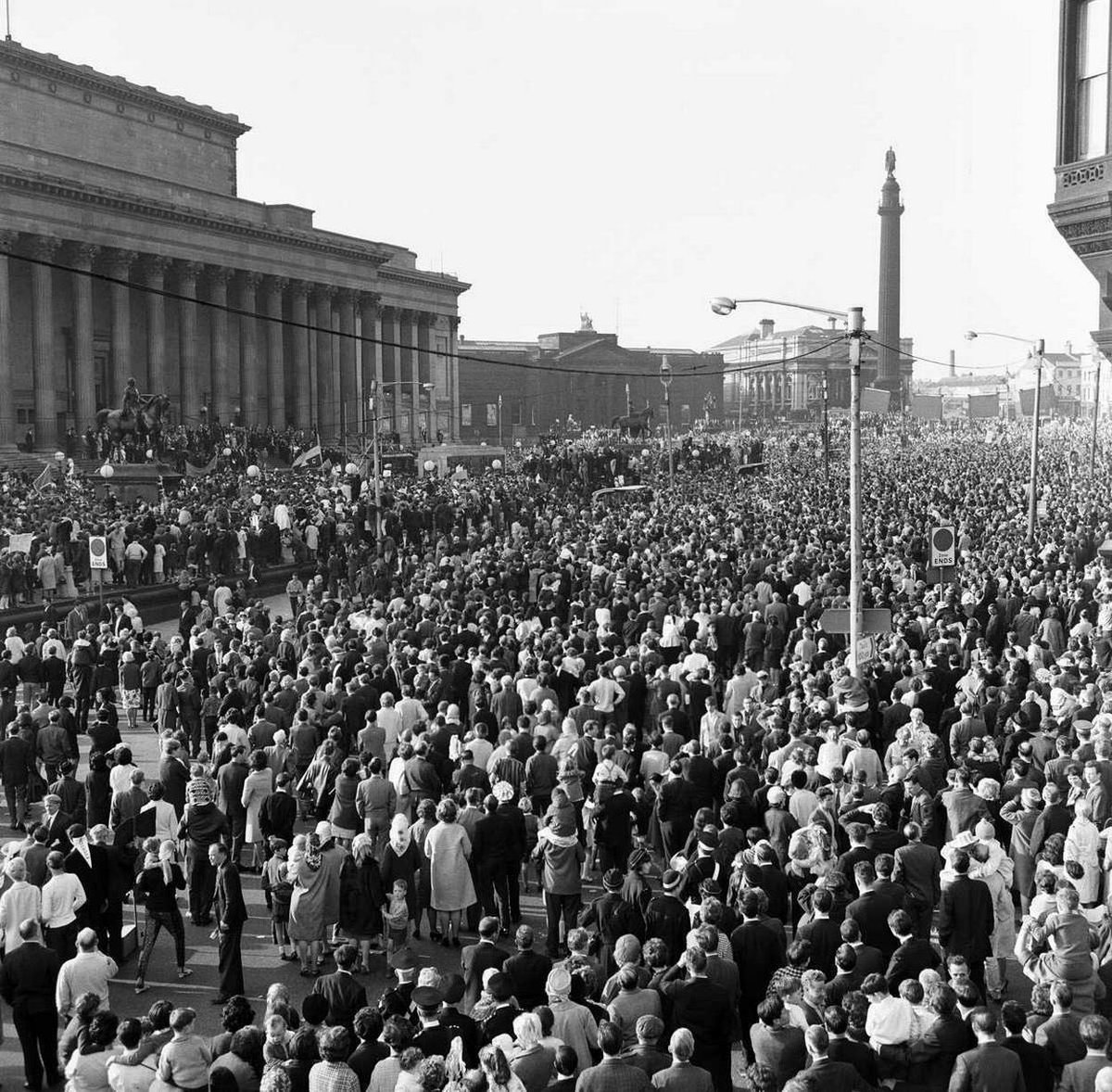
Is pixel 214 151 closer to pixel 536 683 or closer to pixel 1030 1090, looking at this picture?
pixel 536 683

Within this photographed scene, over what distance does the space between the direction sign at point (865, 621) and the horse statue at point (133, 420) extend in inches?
1438

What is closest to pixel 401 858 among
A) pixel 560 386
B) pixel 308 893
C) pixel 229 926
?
pixel 308 893

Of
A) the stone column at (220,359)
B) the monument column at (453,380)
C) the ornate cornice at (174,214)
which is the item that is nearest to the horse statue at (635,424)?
the monument column at (453,380)

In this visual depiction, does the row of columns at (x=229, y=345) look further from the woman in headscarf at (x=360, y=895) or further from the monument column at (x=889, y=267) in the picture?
the monument column at (x=889, y=267)

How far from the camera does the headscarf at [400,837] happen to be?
40.5 feet

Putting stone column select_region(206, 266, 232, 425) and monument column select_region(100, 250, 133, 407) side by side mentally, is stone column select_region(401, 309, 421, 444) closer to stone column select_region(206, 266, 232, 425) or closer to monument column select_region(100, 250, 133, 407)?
stone column select_region(206, 266, 232, 425)

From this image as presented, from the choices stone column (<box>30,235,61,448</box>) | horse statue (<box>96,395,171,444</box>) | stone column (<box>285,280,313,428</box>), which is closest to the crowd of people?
horse statue (<box>96,395,171,444</box>)

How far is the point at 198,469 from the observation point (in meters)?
49.8

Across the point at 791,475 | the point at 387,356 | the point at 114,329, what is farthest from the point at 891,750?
the point at 387,356

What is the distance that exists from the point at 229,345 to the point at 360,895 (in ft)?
198

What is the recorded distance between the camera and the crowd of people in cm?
801

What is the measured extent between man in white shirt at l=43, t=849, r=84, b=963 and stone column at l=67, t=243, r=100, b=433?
49.5m

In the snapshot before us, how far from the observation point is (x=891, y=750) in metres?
14.1

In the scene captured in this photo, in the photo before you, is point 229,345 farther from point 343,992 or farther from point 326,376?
point 343,992
